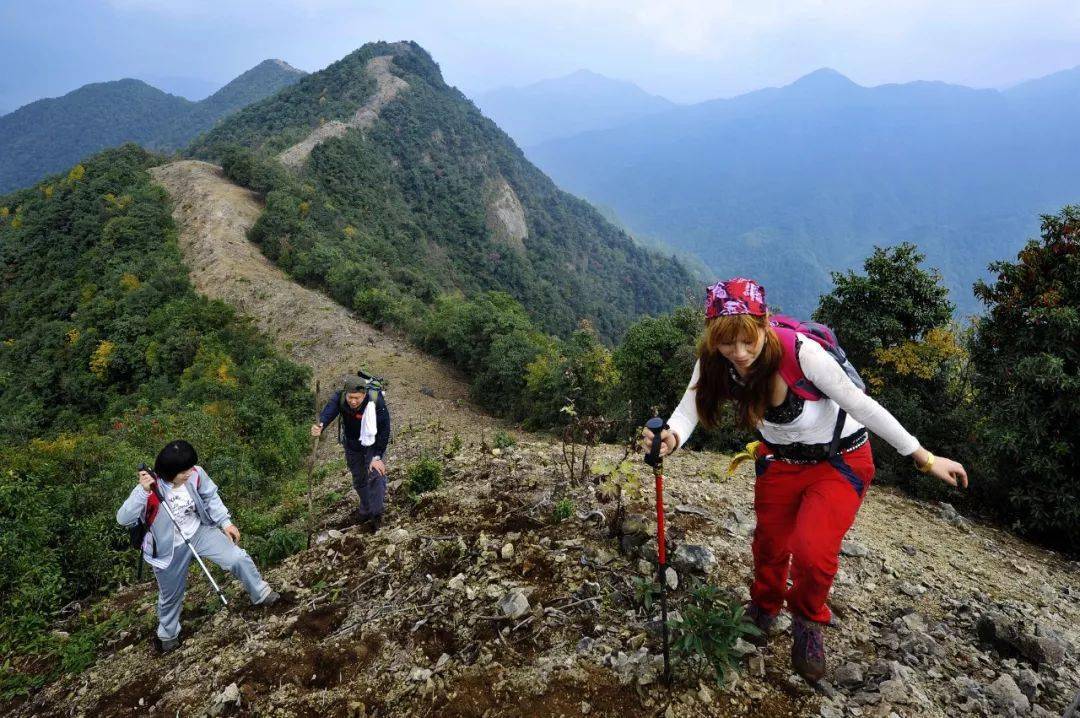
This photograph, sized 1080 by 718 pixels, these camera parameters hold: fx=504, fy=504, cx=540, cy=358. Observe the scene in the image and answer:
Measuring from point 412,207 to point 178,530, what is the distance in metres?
67.6

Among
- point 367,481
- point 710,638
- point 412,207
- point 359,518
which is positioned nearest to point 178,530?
point 367,481

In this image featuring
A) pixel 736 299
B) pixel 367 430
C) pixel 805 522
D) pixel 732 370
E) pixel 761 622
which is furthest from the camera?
pixel 367 430

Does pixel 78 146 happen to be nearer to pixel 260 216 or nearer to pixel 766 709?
pixel 260 216

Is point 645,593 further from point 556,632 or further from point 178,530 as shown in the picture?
point 178,530

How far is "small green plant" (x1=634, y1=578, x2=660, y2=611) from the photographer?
10.9 feet

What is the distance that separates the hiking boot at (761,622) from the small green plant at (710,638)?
23 cm

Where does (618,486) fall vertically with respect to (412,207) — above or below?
below

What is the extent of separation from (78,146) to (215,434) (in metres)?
165

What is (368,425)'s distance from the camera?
17.3ft

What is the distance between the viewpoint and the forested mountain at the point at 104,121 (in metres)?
122

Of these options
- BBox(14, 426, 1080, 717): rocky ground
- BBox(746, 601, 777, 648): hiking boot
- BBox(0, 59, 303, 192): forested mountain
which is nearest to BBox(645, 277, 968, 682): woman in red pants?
BBox(746, 601, 777, 648): hiking boot

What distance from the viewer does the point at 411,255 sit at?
5328cm

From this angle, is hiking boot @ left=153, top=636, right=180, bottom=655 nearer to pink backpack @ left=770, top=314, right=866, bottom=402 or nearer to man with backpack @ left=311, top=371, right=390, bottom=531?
man with backpack @ left=311, top=371, right=390, bottom=531

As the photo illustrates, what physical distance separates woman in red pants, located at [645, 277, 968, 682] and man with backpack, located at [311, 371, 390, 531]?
11.6ft
